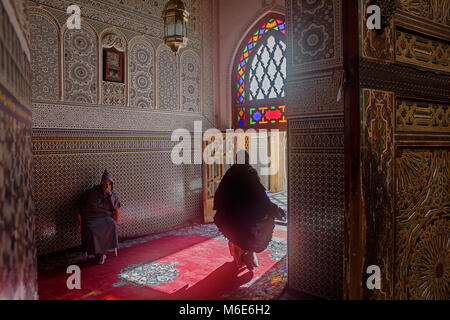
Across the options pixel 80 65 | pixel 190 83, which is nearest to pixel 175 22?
pixel 80 65

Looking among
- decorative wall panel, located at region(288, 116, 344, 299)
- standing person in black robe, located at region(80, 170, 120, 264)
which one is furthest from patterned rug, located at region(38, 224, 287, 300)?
decorative wall panel, located at region(288, 116, 344, 299)

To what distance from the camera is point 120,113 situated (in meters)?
4.29

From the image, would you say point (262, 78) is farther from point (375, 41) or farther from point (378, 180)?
point (378, 180)

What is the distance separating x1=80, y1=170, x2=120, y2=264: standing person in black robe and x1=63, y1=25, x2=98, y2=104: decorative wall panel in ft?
3.19

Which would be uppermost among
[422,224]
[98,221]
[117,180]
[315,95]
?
[315,95]

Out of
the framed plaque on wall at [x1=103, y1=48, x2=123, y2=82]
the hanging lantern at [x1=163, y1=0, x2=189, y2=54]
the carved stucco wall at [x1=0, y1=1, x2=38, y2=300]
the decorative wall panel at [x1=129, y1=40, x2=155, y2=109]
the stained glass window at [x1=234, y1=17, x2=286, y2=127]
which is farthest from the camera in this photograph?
the stained glass window at [x1=234, y1=17, x2=286, y2=127]

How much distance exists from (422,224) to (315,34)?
138 cm

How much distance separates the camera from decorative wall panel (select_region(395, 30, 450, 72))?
1.93m

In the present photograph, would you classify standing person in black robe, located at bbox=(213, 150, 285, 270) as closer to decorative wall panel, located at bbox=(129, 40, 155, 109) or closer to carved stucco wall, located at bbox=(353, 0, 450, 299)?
carved stucco wall, located at bbox=(353, 0, 450, 299)

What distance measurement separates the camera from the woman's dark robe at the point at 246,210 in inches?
126

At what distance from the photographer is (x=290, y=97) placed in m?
2.43

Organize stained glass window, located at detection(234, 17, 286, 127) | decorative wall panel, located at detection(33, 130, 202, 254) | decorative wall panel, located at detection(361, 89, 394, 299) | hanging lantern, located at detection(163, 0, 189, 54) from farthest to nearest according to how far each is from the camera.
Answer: stained glass window, located at detection(234, 17, 286, 127), decorative wall panel, located at detection(33, 130, 202, 254), hanging lantern, located at detection(163, 0, 189, 54), decorative wall panel, located at detection(361, 89, 394, 299)

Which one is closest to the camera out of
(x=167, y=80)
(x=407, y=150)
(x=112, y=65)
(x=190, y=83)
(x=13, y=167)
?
(x=13, y=167)
